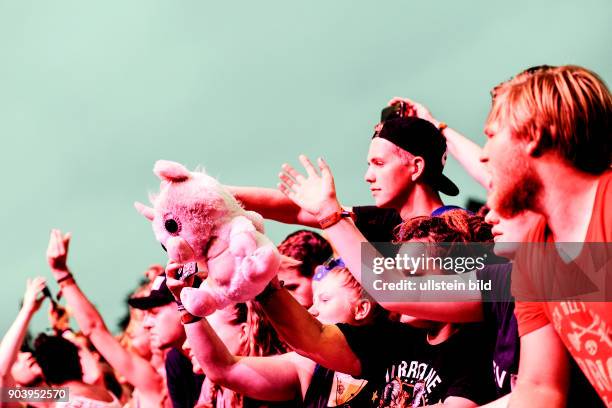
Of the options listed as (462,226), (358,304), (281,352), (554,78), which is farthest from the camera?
(281,352)

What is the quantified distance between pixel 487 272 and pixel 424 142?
1072mm

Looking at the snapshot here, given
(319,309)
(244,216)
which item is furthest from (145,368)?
(244,216)

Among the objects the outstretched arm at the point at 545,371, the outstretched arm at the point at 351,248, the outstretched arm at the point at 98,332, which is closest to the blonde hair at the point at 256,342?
the outstretched arm at the point at 351,248

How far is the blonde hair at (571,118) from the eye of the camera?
206 centimetres

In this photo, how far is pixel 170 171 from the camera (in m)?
2.26

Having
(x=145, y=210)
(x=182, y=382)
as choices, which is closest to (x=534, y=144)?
(x=145, y=210)

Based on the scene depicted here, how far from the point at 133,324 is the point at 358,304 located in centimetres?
333

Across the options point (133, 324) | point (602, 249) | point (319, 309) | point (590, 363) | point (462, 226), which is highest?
point (133, 324)

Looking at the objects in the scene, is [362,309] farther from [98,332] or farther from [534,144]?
[98,332]

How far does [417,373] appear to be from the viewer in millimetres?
2840

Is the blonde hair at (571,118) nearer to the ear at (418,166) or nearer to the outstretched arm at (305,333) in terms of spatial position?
the outstretched arm at (305,333)

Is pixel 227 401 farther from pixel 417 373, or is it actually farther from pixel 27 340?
pixel 27 340

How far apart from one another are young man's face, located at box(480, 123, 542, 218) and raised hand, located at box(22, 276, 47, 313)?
3691 mm

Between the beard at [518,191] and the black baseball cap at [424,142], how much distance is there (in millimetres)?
1471
